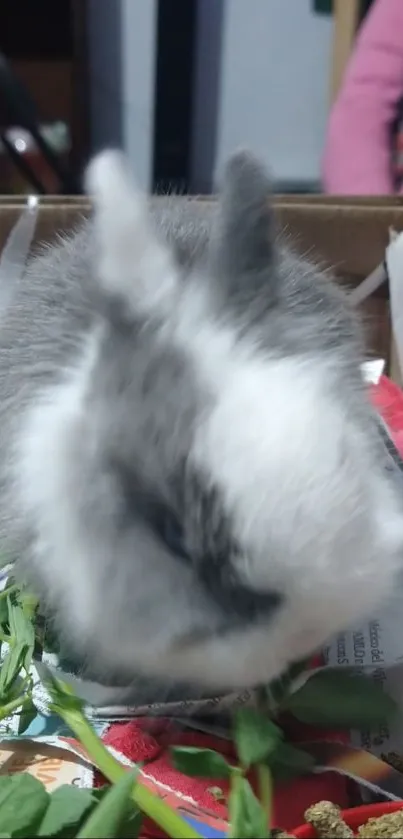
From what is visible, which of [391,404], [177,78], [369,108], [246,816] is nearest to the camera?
[246,816]

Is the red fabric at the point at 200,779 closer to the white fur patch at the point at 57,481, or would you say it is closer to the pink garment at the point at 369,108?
the white fur patch at the point at 57,481

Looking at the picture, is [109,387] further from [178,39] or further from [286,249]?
[178,39]

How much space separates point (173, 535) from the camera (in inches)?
12.9

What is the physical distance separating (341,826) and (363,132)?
951mm

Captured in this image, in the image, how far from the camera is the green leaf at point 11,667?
0.41 metres

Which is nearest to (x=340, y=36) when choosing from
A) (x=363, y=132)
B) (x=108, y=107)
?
(x=363, y=132)

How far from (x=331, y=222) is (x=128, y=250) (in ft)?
1.35

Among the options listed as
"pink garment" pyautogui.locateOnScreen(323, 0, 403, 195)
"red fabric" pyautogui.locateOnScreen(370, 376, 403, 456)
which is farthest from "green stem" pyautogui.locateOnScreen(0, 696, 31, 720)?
"pink garment" pyautogui.locateOnScreen(323, 0, 403, 195)

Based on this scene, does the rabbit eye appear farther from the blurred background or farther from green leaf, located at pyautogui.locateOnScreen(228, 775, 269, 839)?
the blurred background

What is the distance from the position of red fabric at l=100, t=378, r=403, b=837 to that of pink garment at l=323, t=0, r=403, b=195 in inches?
32.0

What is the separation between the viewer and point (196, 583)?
323 millimetres

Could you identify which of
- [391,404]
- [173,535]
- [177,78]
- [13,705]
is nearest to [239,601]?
[173,535]

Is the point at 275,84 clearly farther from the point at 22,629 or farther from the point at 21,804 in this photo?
the point at 21,804

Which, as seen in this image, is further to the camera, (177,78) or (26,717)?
(177,78)
